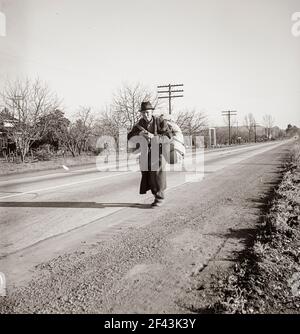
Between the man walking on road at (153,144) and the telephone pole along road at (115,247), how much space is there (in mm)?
410

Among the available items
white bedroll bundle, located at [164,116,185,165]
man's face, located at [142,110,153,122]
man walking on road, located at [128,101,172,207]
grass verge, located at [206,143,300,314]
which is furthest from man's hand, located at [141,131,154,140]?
grass verge, located at [206,143,300,314]

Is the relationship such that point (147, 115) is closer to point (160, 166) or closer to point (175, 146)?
point (175, 146)

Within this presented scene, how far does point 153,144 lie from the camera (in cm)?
688

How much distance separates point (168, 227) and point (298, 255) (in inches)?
77.2

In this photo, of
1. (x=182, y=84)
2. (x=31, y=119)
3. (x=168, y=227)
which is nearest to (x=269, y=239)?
(x=168, y=227)

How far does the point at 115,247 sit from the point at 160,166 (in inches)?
110

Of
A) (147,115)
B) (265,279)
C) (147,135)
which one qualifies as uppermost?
(147,115)

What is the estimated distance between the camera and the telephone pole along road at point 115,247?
2.93 m

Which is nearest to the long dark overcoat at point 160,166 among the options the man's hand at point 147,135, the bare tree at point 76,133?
the man's hand at point 147,135

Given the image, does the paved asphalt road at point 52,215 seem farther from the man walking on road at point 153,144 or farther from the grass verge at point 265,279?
the grass verge at point 265,279

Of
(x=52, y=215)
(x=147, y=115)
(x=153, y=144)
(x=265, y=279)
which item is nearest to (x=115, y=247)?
(x=265, y=279)

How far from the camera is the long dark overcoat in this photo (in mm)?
6742

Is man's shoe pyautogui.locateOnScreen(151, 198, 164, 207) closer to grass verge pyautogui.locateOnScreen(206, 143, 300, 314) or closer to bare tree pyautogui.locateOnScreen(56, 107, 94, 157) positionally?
grass verge pyautogui.locateOnScreen(206, 143, 300, 314)

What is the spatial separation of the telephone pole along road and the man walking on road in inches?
16.2
